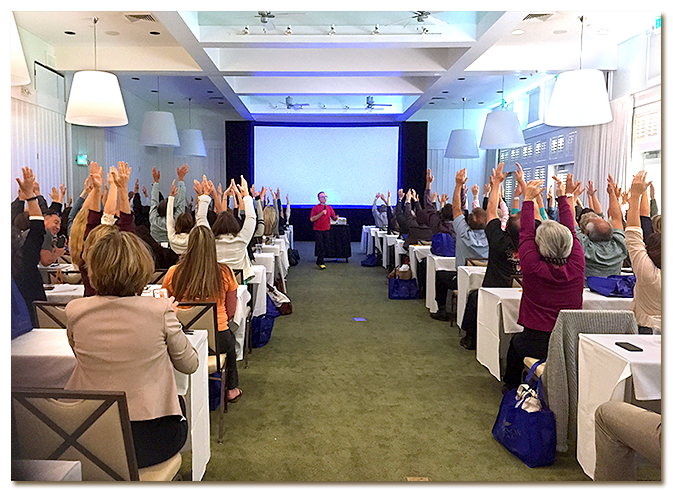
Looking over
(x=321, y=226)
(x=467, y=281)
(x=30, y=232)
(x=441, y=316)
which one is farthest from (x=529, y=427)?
(x=321, y=226)

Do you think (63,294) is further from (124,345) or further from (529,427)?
(529,427)

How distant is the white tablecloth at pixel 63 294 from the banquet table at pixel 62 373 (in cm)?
124

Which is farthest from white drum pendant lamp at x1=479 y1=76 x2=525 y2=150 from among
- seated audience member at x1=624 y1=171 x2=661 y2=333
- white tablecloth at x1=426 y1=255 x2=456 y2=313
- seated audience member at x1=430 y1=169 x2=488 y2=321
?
seated audience member at x1=624 y1=171 x2=661 y2=333

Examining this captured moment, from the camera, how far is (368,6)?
83.4 inches

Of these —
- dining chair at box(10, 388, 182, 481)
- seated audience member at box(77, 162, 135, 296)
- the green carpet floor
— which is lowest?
the green carpet floor

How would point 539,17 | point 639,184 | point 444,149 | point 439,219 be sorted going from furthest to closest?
point 444,149 → point 439,219 → point 539,17 → point 639,184

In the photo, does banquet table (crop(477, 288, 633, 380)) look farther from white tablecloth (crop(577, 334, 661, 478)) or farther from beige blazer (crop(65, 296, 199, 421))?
beige blazer (crop(65, 296, 199, 421))

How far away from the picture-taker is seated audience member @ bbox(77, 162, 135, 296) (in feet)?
10.5

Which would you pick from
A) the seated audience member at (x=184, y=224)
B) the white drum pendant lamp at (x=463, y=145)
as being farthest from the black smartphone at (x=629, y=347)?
the white drum pendant lamp at (x=463, y=145)

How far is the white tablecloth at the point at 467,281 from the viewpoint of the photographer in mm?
5023

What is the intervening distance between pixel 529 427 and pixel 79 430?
2.08 metres

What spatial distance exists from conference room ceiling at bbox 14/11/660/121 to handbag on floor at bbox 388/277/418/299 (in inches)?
120

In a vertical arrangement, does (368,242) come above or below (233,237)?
below

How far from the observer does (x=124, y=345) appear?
1.93 m
